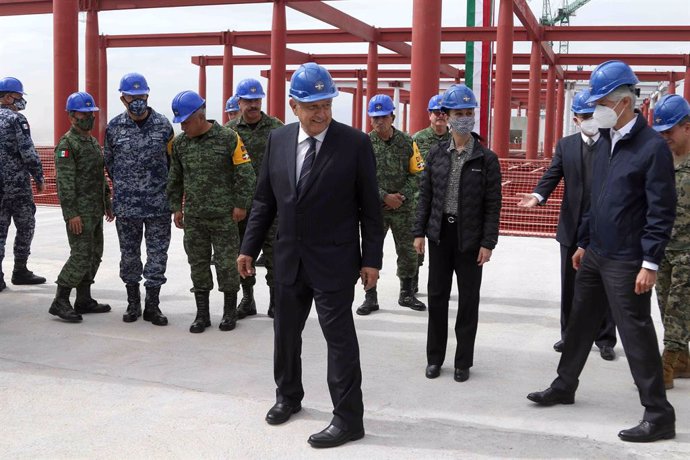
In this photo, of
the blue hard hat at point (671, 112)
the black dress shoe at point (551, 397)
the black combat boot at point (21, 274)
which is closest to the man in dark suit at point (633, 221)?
the black dress shoe at point (551, 397)

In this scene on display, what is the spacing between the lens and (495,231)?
421cm

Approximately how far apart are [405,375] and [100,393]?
183 centimetres

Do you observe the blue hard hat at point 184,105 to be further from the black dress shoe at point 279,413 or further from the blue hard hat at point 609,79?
the blue hard hat at point 609,79

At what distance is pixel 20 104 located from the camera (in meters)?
6.32

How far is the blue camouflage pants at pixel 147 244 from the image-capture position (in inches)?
220

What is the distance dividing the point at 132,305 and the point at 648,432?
399cm

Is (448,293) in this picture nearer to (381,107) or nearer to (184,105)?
(381,107)

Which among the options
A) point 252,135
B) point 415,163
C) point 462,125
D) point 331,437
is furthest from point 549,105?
point 331,437

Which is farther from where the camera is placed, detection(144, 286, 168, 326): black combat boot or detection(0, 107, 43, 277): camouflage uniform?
detection(0, 107, 43, 277): camouflage uniform

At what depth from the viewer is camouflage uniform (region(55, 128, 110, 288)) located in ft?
18.1

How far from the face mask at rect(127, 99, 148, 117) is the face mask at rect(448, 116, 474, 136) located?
2.50m

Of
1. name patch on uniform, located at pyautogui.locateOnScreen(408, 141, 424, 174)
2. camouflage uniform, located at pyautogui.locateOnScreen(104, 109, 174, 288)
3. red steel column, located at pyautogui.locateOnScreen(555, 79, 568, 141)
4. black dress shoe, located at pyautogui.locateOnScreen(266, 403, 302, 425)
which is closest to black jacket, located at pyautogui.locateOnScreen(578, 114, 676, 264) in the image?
black dress shoe, located at pyautogui.locateOnScreen(266, 403, 302, 425)

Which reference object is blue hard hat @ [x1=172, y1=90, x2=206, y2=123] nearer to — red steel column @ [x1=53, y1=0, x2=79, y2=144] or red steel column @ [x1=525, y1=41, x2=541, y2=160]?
Result: red steel column @ [x1=53, y1=0, x2=79, y2=144]

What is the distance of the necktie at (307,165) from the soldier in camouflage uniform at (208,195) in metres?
1.95
